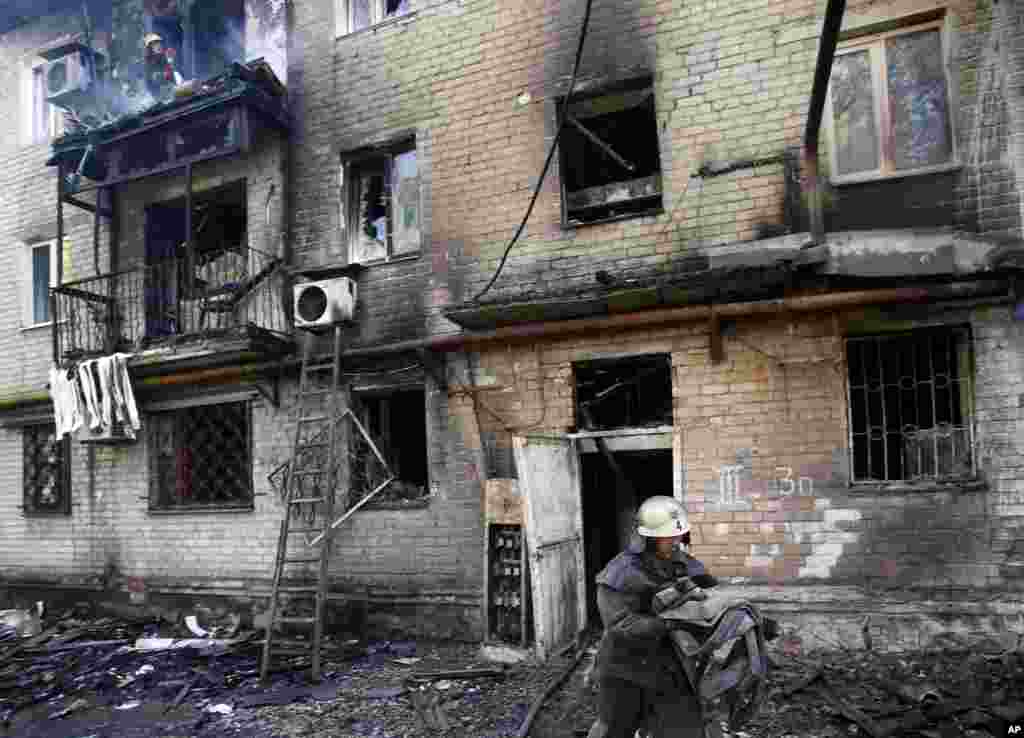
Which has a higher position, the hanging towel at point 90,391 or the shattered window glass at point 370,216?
the shattered window glass at point 370,216

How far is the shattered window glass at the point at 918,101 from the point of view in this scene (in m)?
6.58

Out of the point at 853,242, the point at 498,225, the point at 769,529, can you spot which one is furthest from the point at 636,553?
the point at 498,225

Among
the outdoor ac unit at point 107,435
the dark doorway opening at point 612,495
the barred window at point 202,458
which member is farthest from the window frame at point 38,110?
the dark doorway opening at point 612,495

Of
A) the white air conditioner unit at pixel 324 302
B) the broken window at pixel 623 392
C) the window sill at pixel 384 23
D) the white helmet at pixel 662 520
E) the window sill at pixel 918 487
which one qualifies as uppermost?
the window sill at pixel 384 23

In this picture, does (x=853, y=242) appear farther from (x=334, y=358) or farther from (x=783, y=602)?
(x=334, y=358)

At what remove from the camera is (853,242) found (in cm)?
621

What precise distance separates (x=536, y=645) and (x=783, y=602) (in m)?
2.21

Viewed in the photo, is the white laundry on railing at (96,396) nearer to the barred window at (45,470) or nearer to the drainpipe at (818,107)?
the barred window at (45,470)

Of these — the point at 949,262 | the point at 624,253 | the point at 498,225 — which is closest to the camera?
the point at 949,262

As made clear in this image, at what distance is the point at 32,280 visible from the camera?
1161 centimetres

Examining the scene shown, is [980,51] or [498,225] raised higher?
[980,51]

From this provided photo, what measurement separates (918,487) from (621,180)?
4151 mm

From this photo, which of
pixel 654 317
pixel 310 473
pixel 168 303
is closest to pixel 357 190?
pixel 168 303

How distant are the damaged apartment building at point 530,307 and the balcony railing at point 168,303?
0.17 feet
